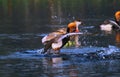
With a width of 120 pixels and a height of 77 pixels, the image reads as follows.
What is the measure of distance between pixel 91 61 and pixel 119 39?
24.1 ft

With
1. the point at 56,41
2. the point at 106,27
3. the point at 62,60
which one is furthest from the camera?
the point at 106,27

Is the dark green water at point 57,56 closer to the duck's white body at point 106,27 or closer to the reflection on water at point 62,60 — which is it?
the reflection on water at point 62,60

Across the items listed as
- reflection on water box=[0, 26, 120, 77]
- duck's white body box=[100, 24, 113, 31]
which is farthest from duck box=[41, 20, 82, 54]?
duck's white body box=[100, 24, 113, 31]

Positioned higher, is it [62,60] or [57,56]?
[57,56]

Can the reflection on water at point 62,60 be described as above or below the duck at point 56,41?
below

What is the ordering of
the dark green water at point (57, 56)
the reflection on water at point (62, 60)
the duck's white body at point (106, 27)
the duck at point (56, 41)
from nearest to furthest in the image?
the reflection on water at point (62, 60) → the dark green water at point (57, 56) → the duck at point (56, 41) → the duck's white body at point (106, 27)

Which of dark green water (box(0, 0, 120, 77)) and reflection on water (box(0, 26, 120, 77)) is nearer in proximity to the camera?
reflection on water (box(0, 26, 120, 77))

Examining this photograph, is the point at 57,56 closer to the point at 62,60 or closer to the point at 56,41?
the point at 56,41

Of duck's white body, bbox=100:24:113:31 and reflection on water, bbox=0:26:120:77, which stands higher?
duck's white body, bbox=100:24:113:31

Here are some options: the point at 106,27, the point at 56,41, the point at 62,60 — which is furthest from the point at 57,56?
the point at 106,27

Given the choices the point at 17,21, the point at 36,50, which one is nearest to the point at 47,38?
the point at 36,50

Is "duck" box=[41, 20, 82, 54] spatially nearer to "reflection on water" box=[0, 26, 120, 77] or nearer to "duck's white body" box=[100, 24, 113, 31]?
"reflection on water" box=[0, 26, 120, 77]

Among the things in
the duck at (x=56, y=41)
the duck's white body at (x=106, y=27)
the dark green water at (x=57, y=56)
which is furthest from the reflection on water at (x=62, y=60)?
the duck's white body at (x=106, y=27)

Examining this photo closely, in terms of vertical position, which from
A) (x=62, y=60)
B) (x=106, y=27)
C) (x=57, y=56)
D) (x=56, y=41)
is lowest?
(x=62, y=60)
